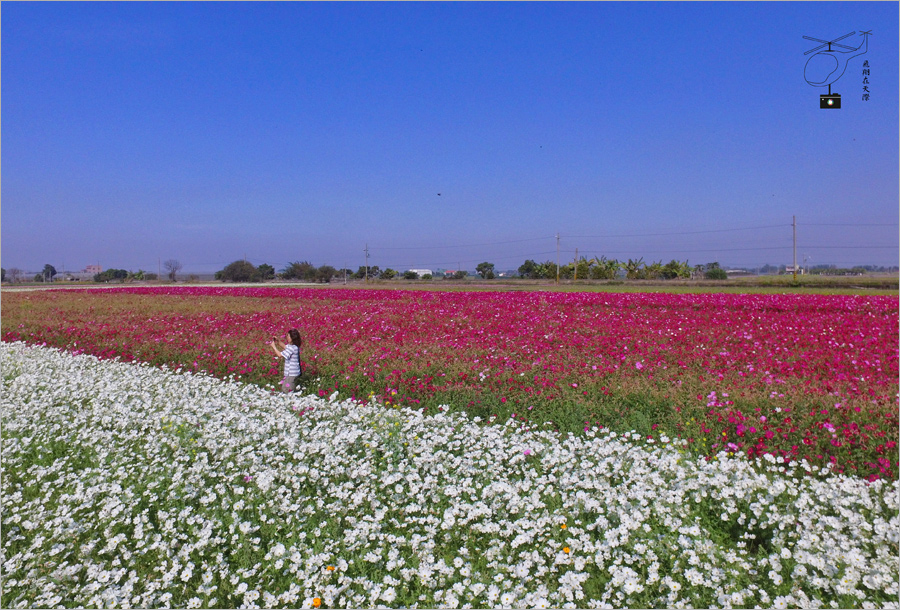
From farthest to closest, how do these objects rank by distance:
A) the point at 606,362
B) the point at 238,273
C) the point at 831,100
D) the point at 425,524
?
the point at 238,273, the point at 606,362, the point at 831,100, the point at 425,524

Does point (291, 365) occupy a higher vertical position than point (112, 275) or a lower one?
lower

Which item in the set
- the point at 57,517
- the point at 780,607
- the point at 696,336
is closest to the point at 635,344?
the point at 696,336

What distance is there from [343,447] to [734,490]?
3.28 metres

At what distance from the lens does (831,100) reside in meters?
6.96

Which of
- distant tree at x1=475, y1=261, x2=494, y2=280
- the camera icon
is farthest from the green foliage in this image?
the camera icon

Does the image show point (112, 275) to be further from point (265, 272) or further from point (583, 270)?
point (583, 270)

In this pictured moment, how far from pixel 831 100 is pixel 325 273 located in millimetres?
72333

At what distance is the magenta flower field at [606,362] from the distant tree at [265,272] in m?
63.4

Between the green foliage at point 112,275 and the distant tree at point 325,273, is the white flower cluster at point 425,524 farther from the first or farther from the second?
the green foliage at point 112,275

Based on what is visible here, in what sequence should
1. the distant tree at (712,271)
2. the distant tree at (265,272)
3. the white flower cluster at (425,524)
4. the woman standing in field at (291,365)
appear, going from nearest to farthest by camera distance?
the white flower cluster at (425,524) → the woman standing in field at (291,365) → the distant tree at (712,271) → the distant tree at (265,272)

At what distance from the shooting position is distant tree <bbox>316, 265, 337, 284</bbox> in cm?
7512

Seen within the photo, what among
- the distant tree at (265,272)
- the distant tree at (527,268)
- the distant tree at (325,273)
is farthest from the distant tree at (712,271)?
the distant tree at (265,272)

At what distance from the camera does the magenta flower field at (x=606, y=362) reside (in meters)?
5.50

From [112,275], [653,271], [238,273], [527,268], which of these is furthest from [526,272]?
[112,275]
